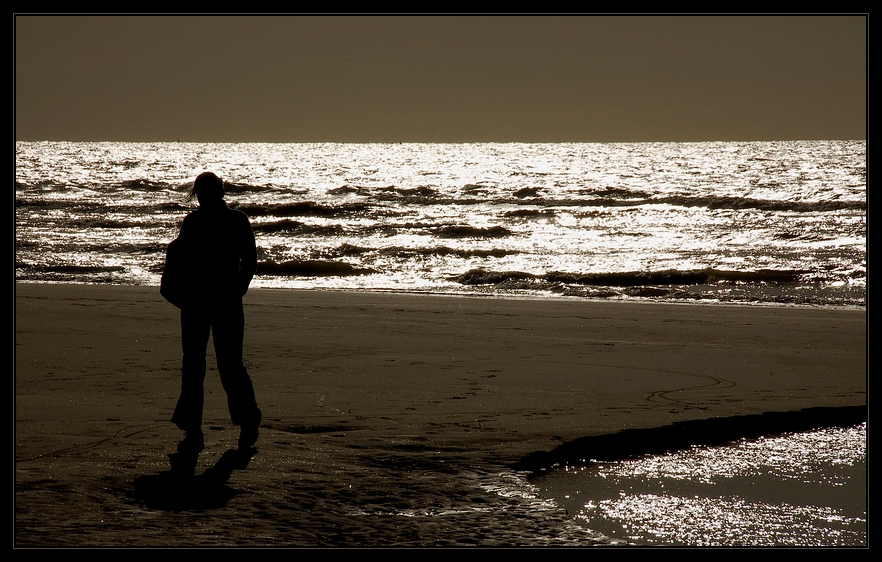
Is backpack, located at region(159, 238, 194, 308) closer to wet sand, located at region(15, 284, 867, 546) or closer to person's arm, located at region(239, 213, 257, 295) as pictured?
person's arm, located at region(239, 213, 257, 295)

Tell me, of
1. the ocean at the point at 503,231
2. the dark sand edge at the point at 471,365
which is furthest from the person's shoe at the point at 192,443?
the ocean at the point at 503,231

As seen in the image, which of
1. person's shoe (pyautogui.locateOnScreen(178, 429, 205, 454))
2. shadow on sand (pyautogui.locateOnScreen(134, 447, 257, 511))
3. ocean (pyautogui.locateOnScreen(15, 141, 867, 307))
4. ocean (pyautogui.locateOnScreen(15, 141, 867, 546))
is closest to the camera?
shadow on sand (pyautogui.locateOnScreen(134, 447, 257, 511))

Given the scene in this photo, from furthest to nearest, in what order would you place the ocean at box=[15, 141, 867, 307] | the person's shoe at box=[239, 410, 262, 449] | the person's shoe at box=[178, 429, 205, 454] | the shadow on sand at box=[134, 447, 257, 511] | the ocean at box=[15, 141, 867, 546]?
1. the ocean at box=[15, 141, 867, 307]
2. the person's shoe at box=[239, 410, 262, 449]
3. the person's shoe at box=[178, 429, 205, 454]
4. the ocean at box=[15, 141, 867, 546]
5. the shadow on sand at box=[134, 447, 257, 511]

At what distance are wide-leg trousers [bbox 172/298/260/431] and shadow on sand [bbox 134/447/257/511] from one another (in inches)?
10.0

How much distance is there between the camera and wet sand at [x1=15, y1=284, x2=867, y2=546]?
11.7 feet

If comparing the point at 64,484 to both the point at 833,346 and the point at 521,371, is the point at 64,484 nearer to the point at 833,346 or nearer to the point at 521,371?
the point at 521,371

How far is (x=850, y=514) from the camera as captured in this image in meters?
3.83

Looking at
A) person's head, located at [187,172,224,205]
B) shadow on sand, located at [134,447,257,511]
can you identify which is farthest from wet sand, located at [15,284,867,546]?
person's head, located at [187,172,224,205]

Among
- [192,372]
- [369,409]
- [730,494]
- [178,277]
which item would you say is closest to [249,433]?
[192,372]

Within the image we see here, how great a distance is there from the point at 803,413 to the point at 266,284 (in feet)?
46.8

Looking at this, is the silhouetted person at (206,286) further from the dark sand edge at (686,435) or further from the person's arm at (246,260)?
the dark sand edge at (686,435)

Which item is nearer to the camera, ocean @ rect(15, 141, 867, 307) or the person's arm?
the person's arm

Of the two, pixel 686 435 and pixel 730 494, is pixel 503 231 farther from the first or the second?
pixel 730 494

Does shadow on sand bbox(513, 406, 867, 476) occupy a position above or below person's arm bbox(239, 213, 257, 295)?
below
